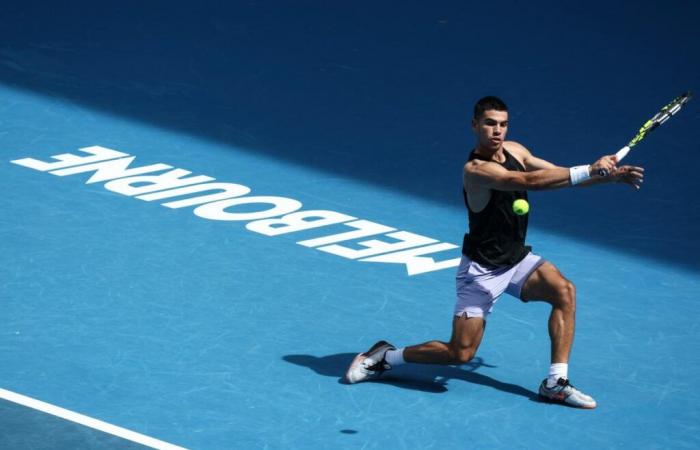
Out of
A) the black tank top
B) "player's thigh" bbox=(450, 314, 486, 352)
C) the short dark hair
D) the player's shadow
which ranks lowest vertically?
the player's shadow

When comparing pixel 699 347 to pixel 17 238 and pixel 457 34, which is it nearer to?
pixel 17 238

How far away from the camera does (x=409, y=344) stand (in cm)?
1103

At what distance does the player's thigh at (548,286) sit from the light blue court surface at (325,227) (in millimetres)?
726

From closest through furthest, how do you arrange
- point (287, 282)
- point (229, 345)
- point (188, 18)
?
point (229, 345), point (287, 282), point (188, 18)

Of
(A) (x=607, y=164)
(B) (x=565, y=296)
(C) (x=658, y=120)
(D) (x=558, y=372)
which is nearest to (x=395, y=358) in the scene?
(D) (x=558, y=372)

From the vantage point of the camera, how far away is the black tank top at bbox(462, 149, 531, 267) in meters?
10.2

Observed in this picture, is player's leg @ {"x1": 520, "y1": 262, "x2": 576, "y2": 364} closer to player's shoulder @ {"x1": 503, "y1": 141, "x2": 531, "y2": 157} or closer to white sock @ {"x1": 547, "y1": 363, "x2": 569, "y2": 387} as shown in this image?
white sock @ {"x1": 547, "y1": 363, "x2": 569, "y2": 387}

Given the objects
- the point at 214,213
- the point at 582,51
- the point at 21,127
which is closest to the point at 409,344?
the point at 214,213

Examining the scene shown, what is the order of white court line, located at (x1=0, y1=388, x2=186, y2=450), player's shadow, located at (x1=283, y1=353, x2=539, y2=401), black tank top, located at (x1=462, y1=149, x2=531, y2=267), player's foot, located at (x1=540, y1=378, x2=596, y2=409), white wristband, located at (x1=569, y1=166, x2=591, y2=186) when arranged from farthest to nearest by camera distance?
1. player's shadow, located at (x1=283, y1=353, x2=539, y2=401)
2. black tank top, located at (x1=462, y1=149, x2=531, y2=267)
3. player's foot, located at (x1=540, y1=378, x2=596, y2=409)
4. white wristband, located at (x1=569, y1=166, x2=591, y2=186)
5. white court line, located at (x1=0, y1=388, x2=186, y2=450)

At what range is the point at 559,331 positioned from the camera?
10125 millimetres

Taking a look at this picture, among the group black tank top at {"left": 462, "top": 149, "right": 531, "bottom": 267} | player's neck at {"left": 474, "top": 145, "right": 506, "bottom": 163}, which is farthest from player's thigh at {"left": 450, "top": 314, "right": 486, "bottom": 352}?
player's neck at {"left": 474, "top": 145, "right": 506, "bottom": 163}

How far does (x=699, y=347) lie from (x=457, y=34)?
7961 millimetres

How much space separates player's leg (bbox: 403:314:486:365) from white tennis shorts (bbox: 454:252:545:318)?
0.21ft

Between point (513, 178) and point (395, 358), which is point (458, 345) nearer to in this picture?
point (395, 358)
